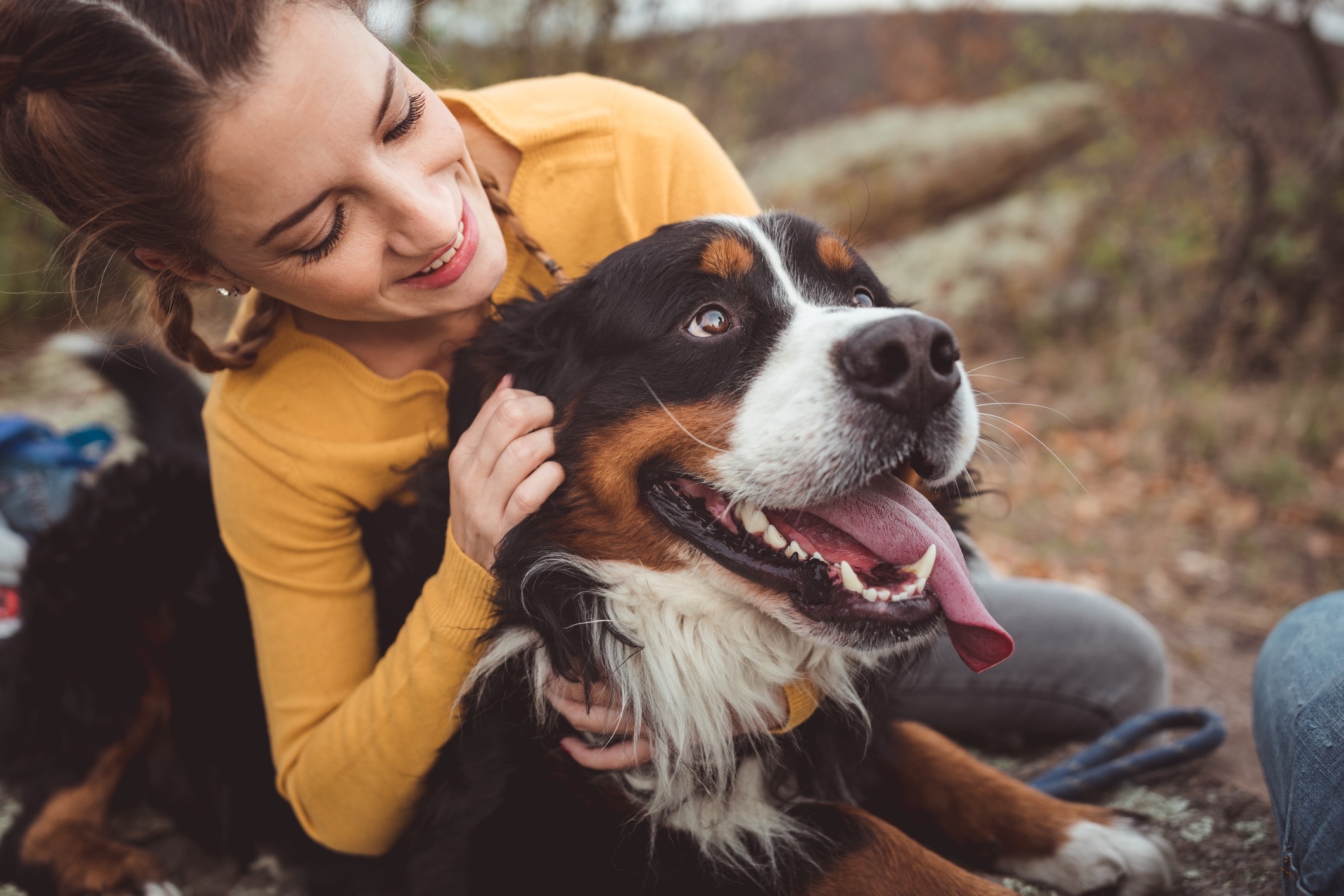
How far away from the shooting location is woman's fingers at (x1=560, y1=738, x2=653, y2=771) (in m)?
1.61

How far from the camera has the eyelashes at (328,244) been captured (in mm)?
1565

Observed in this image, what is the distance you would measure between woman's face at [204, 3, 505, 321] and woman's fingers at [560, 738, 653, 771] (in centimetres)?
87

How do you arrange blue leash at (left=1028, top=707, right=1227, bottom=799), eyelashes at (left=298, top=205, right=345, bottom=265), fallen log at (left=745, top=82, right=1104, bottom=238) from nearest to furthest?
eyelashes at (left=298, top=205, right=345, bottom=265)
blue leash at (left=1028, top=707, right=1227, bottom=799)
fallen log at (left=745, top=82, right=1104, bottom=238)

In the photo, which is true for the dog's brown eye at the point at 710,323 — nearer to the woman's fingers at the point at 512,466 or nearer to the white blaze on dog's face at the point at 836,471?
the white blaze on dog's face at the point at 836,471

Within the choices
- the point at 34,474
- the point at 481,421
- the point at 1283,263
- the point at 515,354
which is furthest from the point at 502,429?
the point at 1283,263

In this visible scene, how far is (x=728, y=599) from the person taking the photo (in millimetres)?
1594

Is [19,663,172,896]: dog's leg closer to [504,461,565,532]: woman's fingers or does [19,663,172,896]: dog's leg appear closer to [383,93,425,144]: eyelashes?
[504,461,565,532]: woman's fingers

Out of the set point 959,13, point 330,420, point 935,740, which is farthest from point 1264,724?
point 959,13

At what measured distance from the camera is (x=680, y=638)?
164cm

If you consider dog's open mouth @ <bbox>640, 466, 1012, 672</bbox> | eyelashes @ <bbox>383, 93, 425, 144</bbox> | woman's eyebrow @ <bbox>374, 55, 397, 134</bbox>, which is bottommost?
dog's open mouth @ <bbox>640, 466, 1012, 672</bbox>

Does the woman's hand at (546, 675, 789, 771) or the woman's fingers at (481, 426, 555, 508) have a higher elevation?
the woman's fingers at (481, 426, 555, 508)

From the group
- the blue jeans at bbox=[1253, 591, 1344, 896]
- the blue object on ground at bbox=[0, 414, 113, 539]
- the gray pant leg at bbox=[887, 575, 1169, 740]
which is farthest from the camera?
the blue object on ground at bbox=[0, 414, 113, 539]

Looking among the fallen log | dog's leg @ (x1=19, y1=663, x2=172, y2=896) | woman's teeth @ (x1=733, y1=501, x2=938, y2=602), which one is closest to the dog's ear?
woman's teeth @ (x1=733, y1=501, x2=938, y2=602)

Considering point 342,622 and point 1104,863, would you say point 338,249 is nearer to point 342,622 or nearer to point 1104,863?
point 342,622
